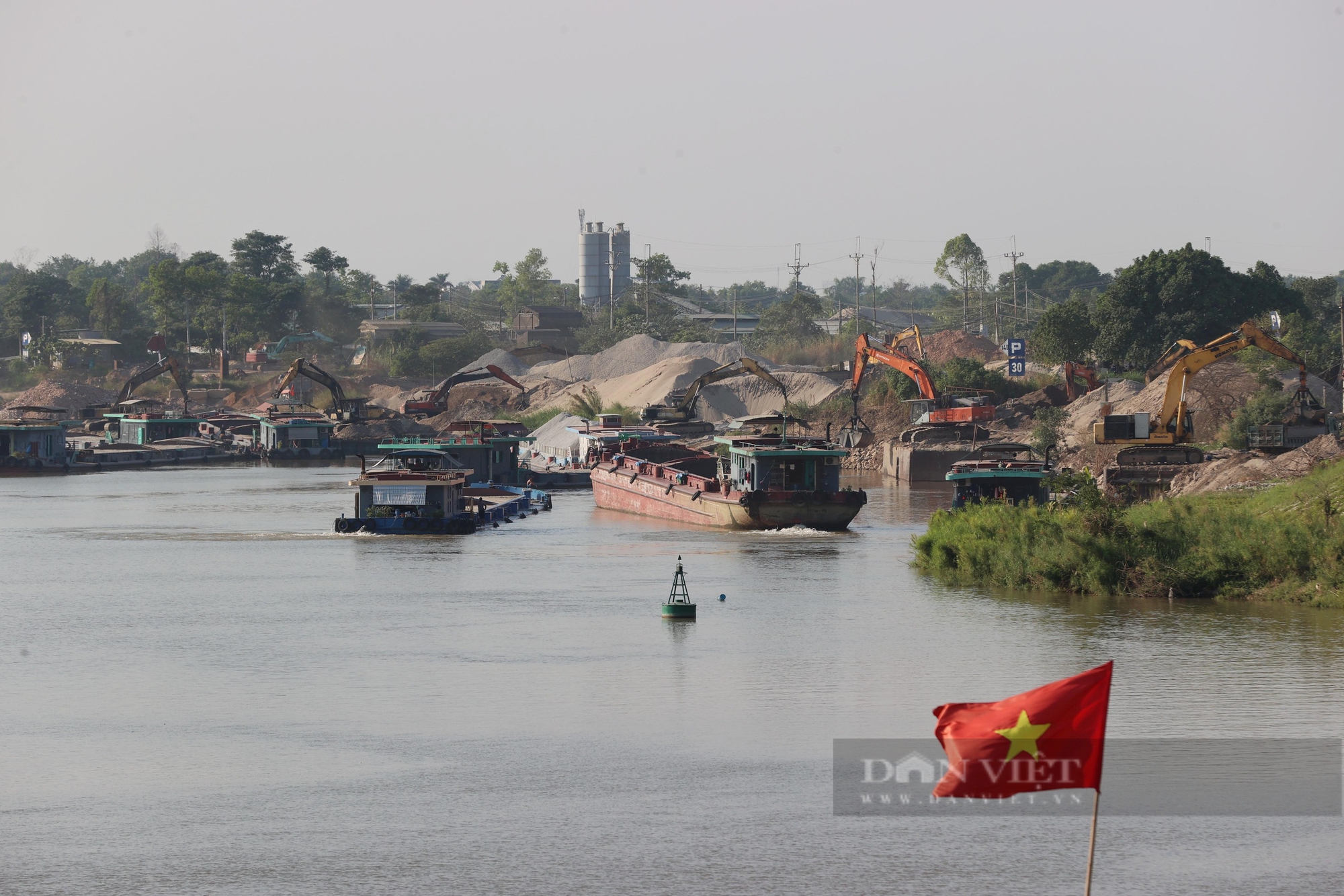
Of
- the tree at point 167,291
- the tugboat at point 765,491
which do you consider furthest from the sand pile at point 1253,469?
the tree at point 167,291

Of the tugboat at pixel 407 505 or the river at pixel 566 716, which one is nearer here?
the river at pixel 566 716

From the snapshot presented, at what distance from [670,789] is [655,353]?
125637 mm

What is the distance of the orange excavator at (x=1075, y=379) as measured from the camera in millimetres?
100812

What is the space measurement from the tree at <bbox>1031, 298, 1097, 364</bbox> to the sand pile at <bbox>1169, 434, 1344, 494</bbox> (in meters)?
47.1

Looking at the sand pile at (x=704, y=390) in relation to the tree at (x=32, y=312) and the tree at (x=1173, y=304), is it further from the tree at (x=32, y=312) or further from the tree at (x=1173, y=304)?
the tree at (x=32, y=312)

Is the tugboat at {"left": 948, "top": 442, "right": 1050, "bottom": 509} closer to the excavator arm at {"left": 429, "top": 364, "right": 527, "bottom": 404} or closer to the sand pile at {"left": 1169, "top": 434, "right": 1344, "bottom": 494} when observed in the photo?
the sand pile at {"left": 1169, "top": 434, "right": 1344, "bottom": 494}

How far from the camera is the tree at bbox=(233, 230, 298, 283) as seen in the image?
615 ft

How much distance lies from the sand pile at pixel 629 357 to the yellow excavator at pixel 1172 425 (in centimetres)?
7302

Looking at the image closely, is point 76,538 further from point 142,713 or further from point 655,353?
point 655,353

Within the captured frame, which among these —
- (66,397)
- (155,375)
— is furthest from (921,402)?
(66,397)

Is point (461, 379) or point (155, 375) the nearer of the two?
point (461, 379)

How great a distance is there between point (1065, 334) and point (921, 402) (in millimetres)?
16631

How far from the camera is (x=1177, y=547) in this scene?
37.6 metres

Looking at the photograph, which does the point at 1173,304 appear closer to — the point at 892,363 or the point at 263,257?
the point at 892,363
